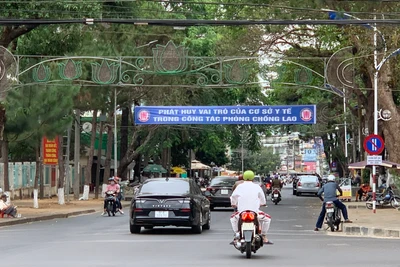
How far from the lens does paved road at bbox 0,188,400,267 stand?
1548 cm

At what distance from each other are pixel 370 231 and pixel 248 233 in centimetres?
892

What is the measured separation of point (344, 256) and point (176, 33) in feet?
132

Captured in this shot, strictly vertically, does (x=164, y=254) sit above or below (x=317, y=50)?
below

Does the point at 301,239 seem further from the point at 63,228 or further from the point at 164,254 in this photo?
the point at 63,228

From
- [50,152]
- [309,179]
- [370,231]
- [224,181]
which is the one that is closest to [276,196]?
[224,181]

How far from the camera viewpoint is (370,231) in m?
24.2

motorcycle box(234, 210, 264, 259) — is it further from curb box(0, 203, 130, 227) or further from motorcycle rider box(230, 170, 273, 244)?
curb box(0, 203, 130, 227)

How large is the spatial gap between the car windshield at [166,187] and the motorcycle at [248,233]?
658 cm

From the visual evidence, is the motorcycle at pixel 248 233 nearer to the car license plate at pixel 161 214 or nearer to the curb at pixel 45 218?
the car license plate at pixel 161 214

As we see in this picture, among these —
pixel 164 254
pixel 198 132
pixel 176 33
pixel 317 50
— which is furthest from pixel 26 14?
pixel 198 132

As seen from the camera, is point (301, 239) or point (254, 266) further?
point (301, 239)

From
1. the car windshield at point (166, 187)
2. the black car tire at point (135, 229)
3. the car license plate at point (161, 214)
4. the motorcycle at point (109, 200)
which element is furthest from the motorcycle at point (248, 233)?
the motorcycle at point (109, 200)

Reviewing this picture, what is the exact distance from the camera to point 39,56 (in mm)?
34062

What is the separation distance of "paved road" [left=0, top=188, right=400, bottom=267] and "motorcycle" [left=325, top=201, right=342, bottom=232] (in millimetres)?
428
